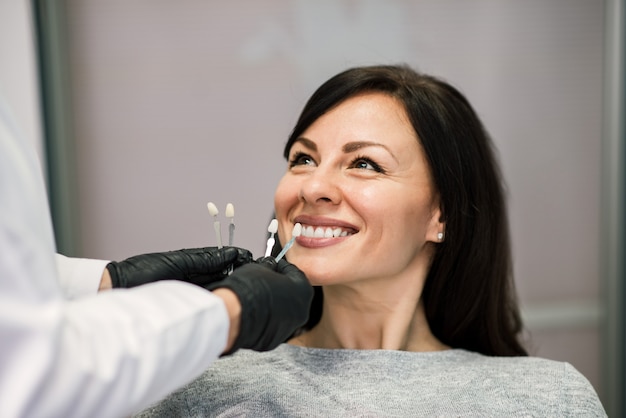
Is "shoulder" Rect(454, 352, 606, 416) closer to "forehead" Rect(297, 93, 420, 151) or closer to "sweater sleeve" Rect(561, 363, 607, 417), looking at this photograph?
"sweater sleeve" Rect(561, 363, 607, 417)

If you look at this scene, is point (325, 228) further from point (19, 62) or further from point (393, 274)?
point (19, 62)

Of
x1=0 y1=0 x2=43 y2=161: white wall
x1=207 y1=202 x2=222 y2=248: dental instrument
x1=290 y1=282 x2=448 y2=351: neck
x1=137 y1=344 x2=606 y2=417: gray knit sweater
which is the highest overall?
x1=0 y1=0 x2=43 y2=161: white wall

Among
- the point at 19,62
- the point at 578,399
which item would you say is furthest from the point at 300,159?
the point at 19,62

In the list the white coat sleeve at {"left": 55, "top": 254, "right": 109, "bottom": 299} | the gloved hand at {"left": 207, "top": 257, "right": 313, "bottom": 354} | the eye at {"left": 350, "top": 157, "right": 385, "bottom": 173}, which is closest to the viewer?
the gloved hand at {"left": 207, "top": 257, "right": 313, "bottom": 354}

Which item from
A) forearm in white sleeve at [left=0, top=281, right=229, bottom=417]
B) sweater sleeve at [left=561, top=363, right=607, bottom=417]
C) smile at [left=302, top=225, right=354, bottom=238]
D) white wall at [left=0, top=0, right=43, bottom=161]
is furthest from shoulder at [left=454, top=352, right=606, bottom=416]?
white wall at [left=0, top=0, right=43, bottom=161]

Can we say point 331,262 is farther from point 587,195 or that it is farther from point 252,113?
point 587,195

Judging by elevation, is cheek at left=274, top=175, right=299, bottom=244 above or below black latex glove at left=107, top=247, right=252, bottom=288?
above

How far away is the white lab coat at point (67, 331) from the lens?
27.4 inches

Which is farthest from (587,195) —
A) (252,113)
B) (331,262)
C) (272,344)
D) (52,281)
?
(52,281)

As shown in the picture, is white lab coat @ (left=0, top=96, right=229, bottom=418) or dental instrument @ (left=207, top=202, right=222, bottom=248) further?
dental instrument @ (left=207, top=202, right=222, bottom=248)

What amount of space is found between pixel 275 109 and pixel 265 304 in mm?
1414

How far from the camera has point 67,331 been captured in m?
0.74

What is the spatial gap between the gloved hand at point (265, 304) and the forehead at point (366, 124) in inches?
20.1

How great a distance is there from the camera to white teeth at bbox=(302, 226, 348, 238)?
1434mm
